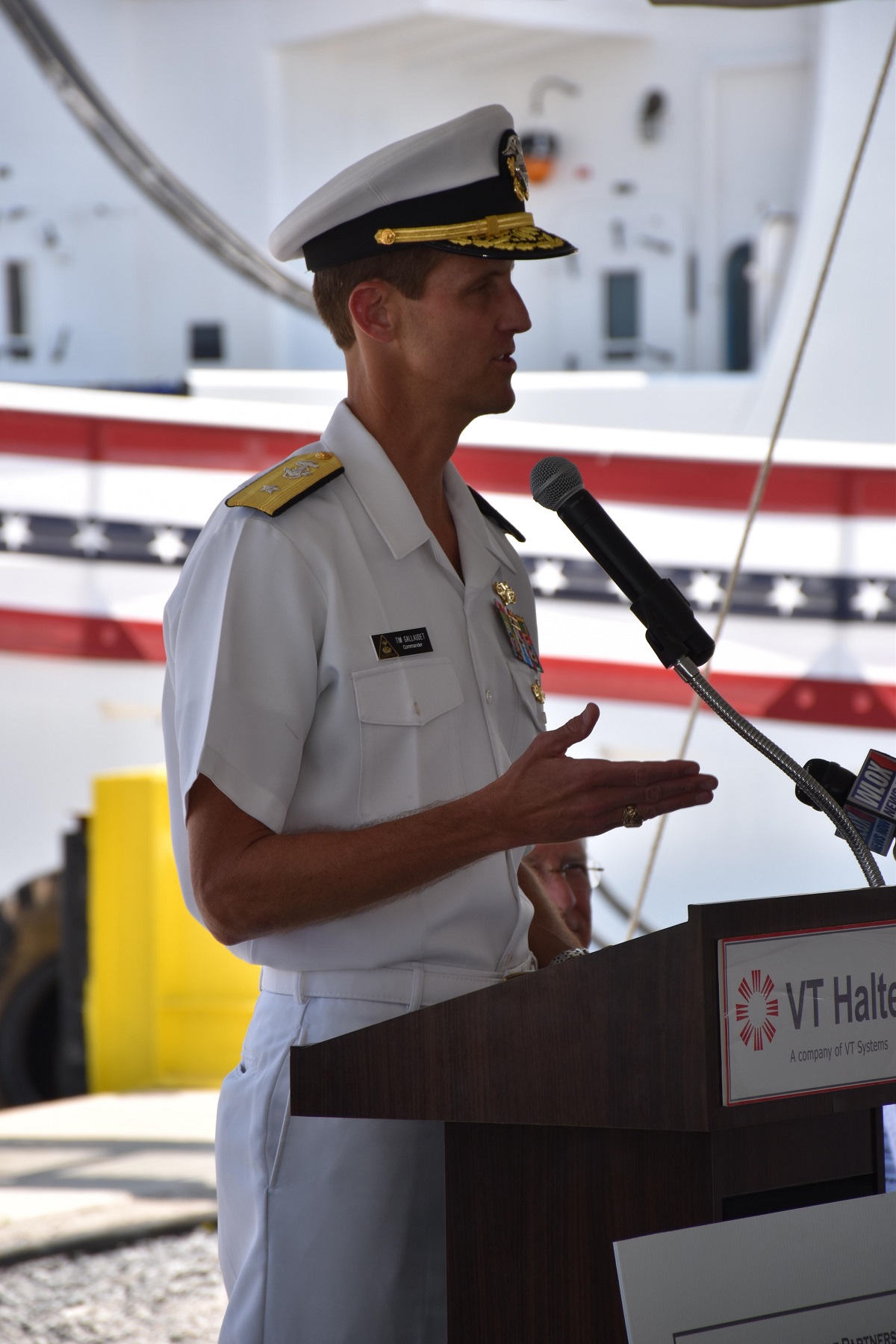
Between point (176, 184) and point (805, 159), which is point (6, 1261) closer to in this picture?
point (176, 184)

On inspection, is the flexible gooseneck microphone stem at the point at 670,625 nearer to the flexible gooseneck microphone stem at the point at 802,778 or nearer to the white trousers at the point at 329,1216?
the flexible gooseneck microphone stem at the point at 802,778

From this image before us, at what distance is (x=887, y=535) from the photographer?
383 centimetres

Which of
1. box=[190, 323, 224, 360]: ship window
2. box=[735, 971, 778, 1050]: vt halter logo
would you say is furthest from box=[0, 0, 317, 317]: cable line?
box=[735, 971, 778, 1050]: vt halter logo

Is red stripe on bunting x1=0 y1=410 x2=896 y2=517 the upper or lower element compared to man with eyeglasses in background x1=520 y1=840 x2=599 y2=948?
upper

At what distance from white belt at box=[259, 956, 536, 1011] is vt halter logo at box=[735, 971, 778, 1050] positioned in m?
0.38

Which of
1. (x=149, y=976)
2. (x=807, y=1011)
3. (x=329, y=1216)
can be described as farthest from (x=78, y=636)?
(x=807, y=1011)

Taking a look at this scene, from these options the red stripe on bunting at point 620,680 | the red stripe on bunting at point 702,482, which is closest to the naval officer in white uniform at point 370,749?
the red stripe on bunting at point 702,482

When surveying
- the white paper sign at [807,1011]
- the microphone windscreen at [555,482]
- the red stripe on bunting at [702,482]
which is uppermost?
the red stripe on bunting at [702,482]

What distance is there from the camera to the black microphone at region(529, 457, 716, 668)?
1021 millimetres

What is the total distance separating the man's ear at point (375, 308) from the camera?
1.28 m

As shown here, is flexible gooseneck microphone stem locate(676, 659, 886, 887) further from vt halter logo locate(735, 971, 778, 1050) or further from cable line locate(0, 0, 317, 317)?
cable line locate(0, 0, 317, 317)

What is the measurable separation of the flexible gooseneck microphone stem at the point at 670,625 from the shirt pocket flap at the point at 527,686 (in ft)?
0.85

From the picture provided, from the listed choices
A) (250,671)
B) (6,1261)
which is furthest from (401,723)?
(6,1261)

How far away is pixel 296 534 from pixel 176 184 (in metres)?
3.83
